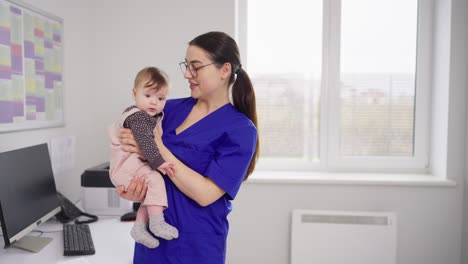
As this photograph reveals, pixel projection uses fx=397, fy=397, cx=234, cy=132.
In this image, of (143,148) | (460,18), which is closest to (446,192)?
(460,18)

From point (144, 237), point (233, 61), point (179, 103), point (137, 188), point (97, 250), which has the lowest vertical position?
point (97, 250)

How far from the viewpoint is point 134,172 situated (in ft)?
4.44

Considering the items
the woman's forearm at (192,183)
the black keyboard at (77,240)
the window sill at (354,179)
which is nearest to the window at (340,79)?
the window sill at (354,179)

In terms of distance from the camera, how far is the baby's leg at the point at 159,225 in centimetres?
130

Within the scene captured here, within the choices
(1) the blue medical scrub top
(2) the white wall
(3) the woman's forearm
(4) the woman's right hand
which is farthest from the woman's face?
(2) the white wall

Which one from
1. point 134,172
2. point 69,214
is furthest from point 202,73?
point 69,214

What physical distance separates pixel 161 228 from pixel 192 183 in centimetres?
19

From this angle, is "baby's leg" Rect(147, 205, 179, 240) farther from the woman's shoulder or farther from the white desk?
the woman's shoulder

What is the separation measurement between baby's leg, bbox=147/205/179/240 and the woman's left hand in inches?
7.8

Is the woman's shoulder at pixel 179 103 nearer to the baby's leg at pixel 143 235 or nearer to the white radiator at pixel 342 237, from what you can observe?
the baby's leg at pixel 143 235

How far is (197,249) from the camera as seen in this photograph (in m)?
1.34

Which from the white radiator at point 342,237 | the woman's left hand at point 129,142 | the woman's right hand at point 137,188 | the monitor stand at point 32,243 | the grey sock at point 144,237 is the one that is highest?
the woman's left hand at point 129,142

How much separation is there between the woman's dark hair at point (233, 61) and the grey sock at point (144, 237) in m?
0.45

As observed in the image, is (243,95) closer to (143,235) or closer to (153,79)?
(153,79)
